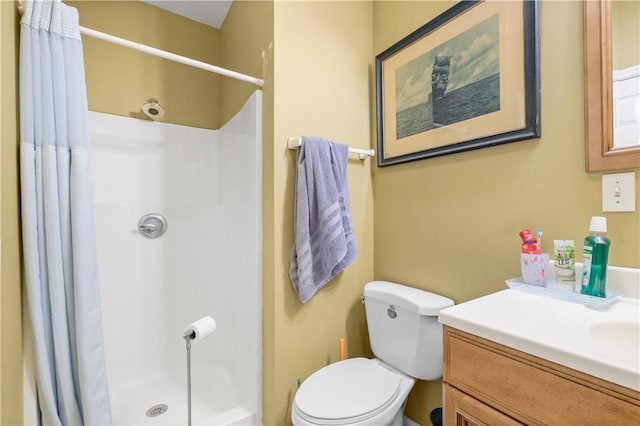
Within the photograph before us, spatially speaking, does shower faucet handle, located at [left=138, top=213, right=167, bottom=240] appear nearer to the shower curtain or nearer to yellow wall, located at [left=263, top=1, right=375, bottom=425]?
the shower curtain

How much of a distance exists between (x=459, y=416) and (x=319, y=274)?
778 mm

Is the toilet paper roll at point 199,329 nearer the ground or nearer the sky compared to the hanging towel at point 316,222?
nearer the ground

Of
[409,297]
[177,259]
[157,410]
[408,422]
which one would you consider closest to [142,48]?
[177,259]

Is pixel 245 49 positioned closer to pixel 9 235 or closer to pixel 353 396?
pixel 9 235

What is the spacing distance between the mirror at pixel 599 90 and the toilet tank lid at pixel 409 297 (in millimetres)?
685

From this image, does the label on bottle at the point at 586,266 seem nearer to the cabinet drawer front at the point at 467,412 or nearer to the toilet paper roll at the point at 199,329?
the cabinet drawer front at the point at 467,412

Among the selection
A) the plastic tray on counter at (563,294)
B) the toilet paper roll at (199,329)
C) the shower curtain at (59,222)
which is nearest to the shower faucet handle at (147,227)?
the shower curtain at (59,222)

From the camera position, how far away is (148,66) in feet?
6.38

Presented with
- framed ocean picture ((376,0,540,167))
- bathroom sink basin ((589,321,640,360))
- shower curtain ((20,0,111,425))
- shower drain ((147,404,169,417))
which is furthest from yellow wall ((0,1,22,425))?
bathroom sink basin ((589,321,640,360))

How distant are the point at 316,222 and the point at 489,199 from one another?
0.72m

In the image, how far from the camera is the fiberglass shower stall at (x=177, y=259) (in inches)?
62.9

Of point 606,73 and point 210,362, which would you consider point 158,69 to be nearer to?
point 210,362

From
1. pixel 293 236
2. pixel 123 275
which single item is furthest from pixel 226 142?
pixel 123 275

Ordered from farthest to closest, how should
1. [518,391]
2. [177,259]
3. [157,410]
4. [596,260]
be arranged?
[177,259]
[157,410]
[596,260]
[518,391]
